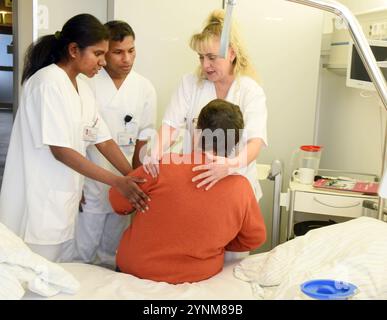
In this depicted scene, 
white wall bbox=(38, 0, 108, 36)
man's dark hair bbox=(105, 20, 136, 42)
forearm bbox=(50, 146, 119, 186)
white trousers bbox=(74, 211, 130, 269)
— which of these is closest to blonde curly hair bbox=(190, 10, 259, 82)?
man's dark hair bbox=(105, 20, 136, 42)

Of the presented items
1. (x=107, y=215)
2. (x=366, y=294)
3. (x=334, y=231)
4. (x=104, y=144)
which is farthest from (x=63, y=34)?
(x=366, y=294)

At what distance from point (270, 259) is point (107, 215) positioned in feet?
2.93

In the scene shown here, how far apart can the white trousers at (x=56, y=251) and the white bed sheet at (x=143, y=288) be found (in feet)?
0.62

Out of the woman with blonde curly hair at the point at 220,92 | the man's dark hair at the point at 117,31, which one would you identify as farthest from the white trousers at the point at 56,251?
the man's dark hair at the point at 117,31

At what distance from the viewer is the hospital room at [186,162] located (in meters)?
1.54

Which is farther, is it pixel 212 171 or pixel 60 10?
pixel 60 10

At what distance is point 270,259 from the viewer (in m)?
1.74

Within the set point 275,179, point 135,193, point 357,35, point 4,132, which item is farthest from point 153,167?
point 4,132

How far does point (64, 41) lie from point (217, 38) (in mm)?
575

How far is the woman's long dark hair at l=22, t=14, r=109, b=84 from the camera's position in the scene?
1.89 meters

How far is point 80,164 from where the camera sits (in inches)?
73.5

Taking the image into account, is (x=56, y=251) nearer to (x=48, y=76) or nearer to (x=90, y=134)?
(x=90, y=134)

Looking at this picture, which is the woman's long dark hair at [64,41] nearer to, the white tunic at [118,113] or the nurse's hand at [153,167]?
the white tunic at [118,113]
